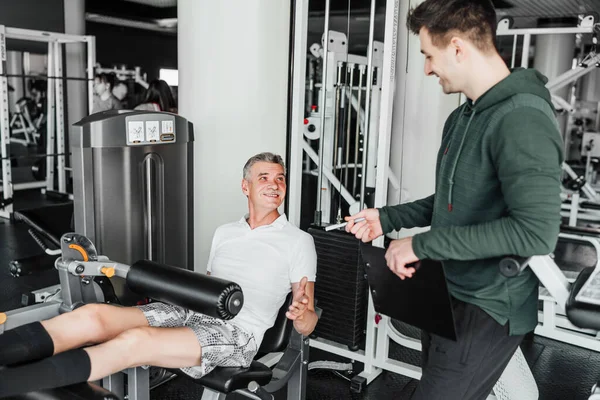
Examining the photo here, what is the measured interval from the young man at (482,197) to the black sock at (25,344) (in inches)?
31.5

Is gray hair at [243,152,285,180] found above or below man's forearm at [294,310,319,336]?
above

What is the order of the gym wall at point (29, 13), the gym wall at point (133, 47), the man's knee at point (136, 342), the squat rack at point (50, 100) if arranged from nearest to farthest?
the man's knee at point (136, 342)
the squat rack at point (50, 100)
the gym wall at point (29, 13)
the gym wall at point (133, 47)

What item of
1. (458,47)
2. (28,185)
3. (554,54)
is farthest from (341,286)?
(554,54)

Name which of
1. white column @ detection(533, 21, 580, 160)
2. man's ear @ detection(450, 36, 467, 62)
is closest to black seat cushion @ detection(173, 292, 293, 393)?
man's ear @ detection(450, 36, 467, 62)

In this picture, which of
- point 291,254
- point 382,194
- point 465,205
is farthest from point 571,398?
point 465,205

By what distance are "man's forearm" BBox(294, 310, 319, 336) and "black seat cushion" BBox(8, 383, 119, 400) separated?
2.05ft

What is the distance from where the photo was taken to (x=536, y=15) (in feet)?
28.1

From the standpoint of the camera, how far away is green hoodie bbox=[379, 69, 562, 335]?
3.21 feet

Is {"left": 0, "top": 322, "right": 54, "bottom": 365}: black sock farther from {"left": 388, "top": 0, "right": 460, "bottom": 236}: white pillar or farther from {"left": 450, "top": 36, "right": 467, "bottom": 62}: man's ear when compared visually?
{"left": 388, "top": 0, "right": 460, "bottom": 236}: white pillar

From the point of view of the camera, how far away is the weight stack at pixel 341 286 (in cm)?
234

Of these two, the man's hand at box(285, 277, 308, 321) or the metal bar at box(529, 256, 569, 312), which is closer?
the metal bar at box(529, 256, 569, 312)

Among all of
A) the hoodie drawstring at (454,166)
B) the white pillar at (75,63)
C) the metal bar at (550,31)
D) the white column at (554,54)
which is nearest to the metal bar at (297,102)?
the hoodie drawstring at (454,166)

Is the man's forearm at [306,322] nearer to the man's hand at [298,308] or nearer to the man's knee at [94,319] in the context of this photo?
the man's hand at [298,308]

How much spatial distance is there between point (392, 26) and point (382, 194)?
0.61m
